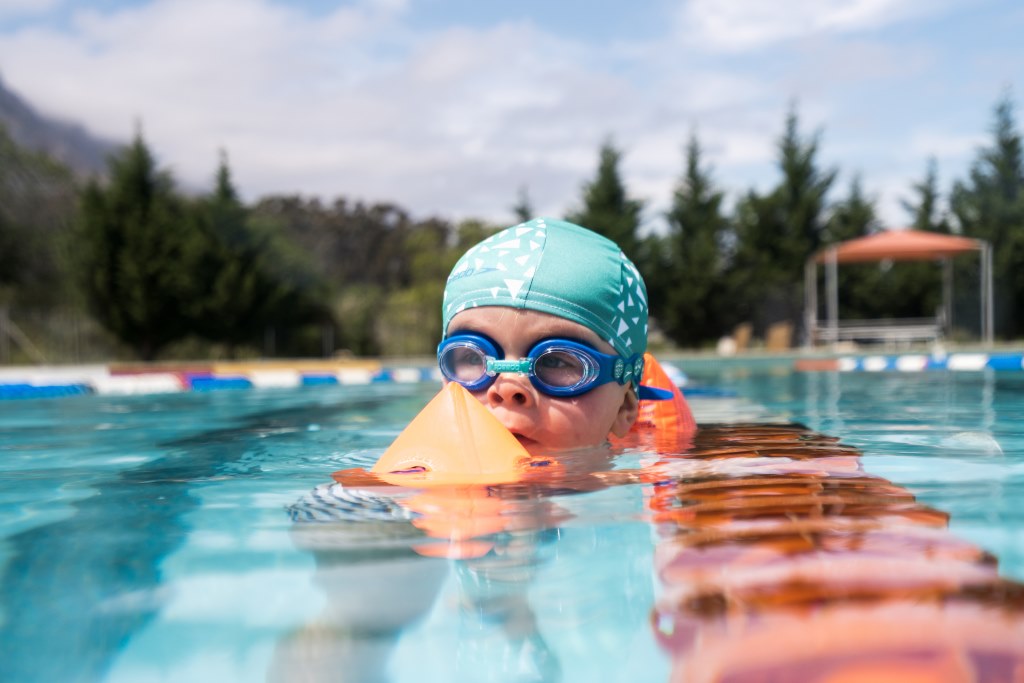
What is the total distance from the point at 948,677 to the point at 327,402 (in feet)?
18.8

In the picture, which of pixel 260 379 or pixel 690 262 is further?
pixel 690 262

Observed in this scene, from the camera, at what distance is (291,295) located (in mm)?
22203

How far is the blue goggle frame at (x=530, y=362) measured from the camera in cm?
238

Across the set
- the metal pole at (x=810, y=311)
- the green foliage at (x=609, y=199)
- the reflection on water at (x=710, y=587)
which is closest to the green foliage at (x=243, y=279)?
the green foliage at (x=609, y=199)

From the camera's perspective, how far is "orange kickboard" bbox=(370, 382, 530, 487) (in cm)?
201

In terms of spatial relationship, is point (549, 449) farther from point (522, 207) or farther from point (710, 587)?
point (522, 207)

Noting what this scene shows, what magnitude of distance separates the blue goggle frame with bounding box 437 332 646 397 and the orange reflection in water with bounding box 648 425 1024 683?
0.75 metres

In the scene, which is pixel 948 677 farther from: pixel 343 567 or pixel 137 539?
pixel 137 539

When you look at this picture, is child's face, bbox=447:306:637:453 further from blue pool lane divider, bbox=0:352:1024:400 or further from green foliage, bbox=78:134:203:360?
green foliage, bbox=78:134:203:360

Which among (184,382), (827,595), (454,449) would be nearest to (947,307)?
(184,382)

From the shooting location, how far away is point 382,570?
1275mm

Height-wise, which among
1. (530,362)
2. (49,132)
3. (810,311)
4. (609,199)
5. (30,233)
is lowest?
(530,362)

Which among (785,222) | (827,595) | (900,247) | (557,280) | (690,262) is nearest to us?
(827,595)

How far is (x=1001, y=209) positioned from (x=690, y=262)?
967 centimetres
